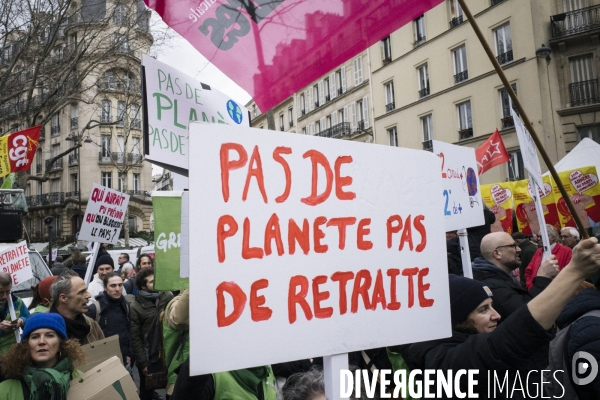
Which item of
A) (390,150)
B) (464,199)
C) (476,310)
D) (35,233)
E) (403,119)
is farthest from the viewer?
(35,233)

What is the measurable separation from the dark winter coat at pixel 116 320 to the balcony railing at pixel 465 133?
21.4 meters

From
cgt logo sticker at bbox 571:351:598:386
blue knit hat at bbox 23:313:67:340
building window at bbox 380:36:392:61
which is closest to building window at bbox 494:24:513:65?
building window at bbox 380:36:392:61

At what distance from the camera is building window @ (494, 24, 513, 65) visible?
21.9 m

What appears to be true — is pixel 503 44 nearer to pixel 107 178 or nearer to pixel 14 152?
pixel 14 152

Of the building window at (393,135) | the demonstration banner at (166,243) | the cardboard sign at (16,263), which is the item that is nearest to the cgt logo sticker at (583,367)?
the demonstration banner at (166,243)

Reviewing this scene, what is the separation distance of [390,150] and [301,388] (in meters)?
1.15

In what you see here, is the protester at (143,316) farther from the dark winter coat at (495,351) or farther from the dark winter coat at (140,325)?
the dark winter coat at (495,351)

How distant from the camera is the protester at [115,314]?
5082 millimetres

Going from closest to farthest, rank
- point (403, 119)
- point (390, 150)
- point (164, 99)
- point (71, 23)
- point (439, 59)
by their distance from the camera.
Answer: point (390, 150) < point (164, 99) < point (71, 23) < point (439, 59) < point (403, 119)

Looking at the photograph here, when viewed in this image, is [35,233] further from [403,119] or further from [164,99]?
[164,99]

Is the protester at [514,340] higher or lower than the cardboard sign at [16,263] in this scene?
lower

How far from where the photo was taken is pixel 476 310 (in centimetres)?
221

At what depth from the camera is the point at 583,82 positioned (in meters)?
20.8

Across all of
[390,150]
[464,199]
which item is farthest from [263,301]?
[464,199]
